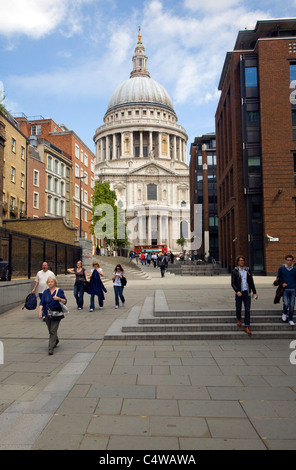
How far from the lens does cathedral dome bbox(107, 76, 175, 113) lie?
390ft

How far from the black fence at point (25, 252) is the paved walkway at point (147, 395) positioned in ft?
19.0

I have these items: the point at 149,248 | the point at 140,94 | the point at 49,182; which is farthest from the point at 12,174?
the point at 140,94

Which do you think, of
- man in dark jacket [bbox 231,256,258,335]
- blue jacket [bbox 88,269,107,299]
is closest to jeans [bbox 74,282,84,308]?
blue jacket [bbox 88,269,107,299]

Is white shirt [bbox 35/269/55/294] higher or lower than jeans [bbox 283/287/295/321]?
higher

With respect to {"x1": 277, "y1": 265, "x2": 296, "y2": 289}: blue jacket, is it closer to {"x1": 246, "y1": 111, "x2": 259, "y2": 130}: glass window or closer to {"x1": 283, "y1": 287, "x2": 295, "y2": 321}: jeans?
{"x1": 283, "y1": 287, "x2": 295, "y2": 321}: jeans

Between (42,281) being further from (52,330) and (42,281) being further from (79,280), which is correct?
(52,330)

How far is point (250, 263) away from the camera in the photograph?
31.6 metres

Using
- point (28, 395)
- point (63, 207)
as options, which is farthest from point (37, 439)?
point (63, 207)

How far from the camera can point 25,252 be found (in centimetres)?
1585

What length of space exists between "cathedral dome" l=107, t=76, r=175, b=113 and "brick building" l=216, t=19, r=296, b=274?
8768cm

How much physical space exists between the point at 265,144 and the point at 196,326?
25311mm

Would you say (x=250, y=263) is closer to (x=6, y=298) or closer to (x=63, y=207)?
(x=6, y=298)

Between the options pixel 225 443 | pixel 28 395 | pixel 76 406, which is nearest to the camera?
pixel 225 443

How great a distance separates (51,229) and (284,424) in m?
27.4
